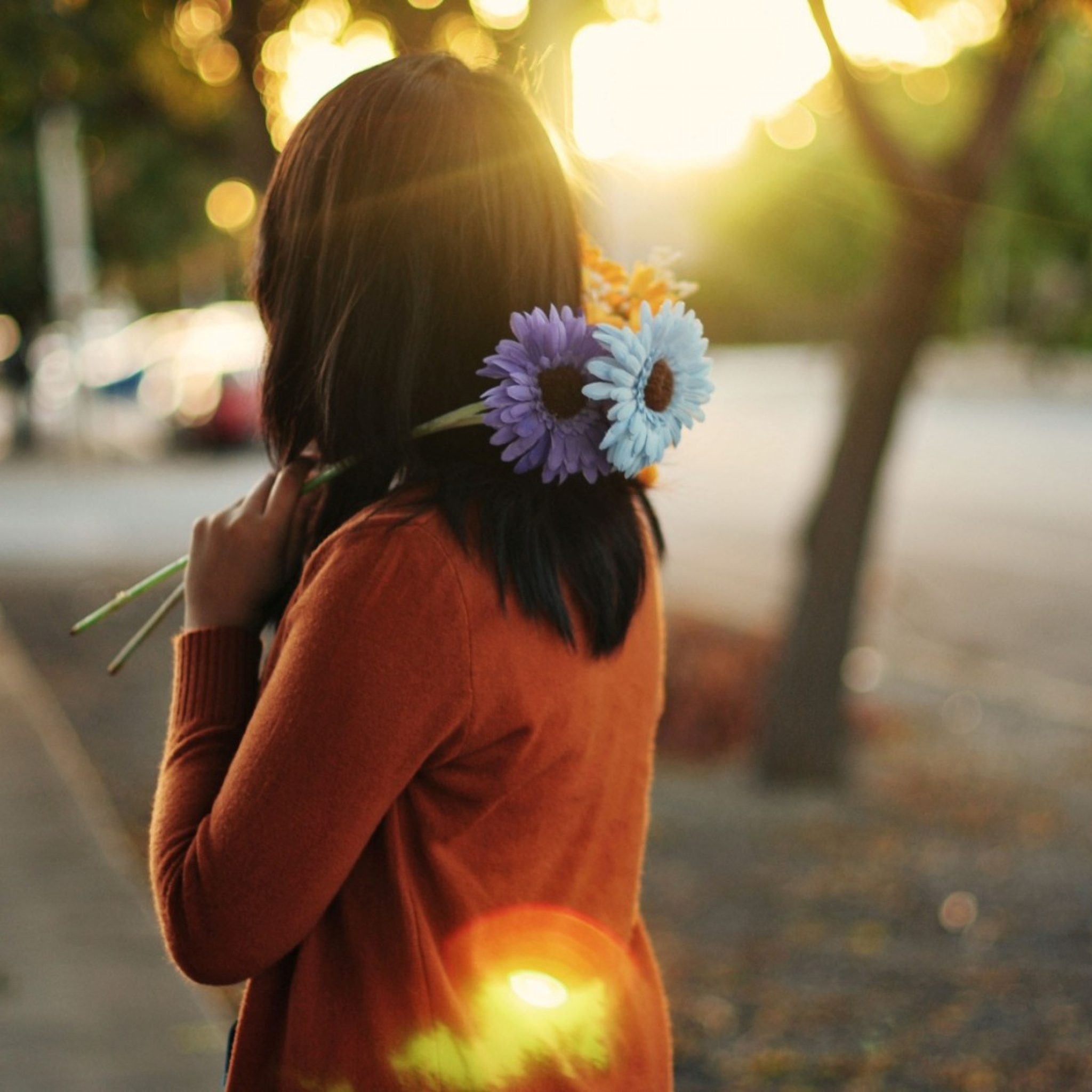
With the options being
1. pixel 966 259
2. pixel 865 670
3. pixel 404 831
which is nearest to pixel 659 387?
pixel 404 831

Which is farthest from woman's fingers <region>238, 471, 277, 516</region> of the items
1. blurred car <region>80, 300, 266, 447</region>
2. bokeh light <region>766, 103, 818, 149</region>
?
blurred car <region>80, 300, 266, 447</region>

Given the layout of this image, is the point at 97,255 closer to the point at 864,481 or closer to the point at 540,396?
the point at 864,481

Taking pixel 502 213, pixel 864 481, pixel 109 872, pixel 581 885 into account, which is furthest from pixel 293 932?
pixel 864 481

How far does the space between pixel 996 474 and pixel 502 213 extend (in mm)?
16999

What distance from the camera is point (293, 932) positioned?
136cm

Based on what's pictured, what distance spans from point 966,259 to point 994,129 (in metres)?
21.1

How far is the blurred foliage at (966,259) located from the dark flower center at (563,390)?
81.7 feet

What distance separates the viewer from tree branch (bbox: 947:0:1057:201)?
5504 millimetres

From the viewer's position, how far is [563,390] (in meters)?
1.38

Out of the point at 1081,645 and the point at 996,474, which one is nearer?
the point at 1081,645

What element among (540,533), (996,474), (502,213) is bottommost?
(996,474)

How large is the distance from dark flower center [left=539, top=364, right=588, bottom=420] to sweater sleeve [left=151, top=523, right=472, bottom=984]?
0.58ft

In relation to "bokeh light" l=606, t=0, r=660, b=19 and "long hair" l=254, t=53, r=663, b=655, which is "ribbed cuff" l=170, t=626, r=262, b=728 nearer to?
"long hair" l=254, t=53, r=663, b=655

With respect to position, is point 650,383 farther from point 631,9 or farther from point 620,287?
point 631,9
